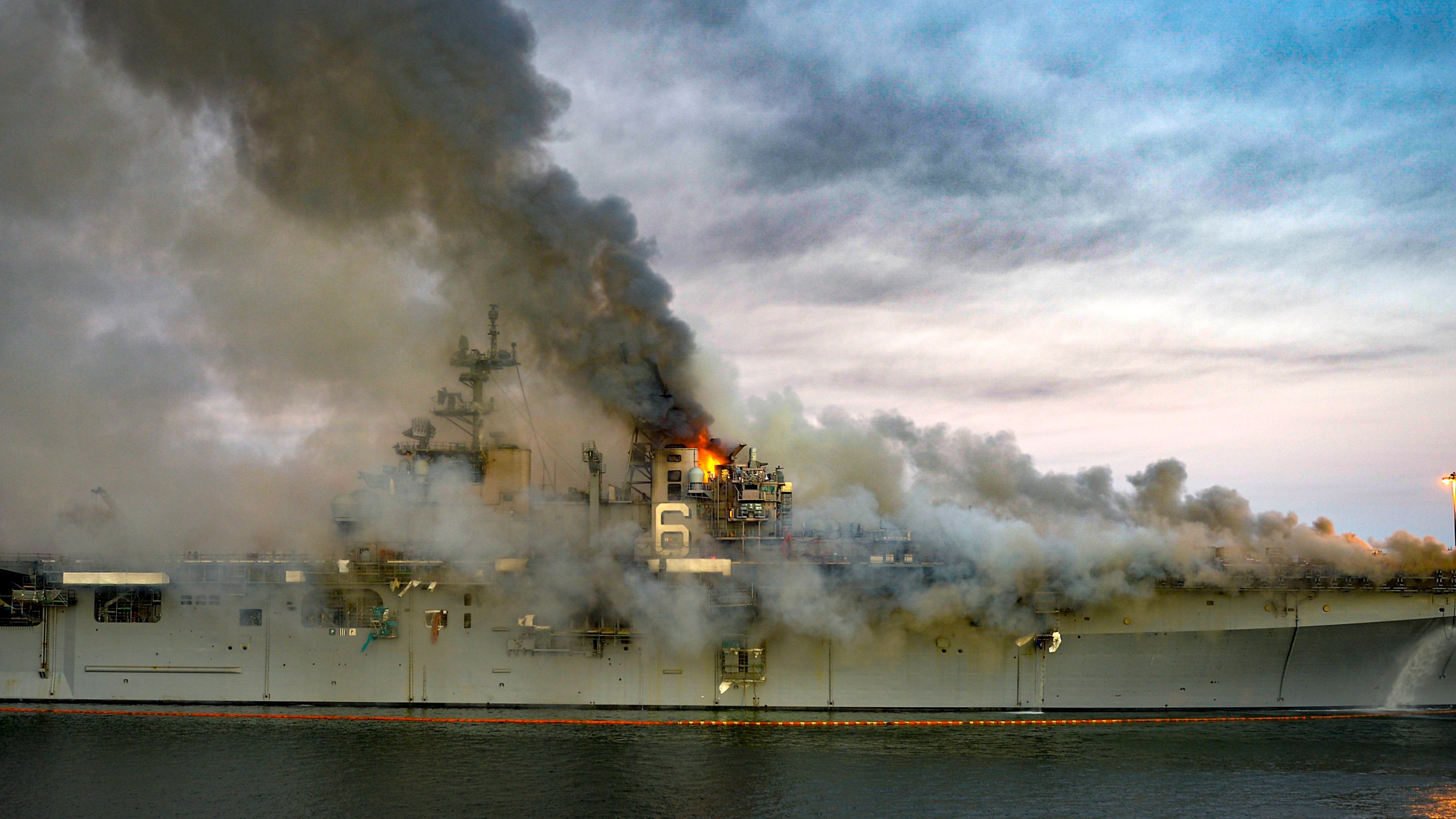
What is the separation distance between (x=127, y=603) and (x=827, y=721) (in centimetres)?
2276

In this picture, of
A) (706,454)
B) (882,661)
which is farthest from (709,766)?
(706,454)

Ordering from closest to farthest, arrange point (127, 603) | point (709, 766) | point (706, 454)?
point (709, 766) < point (127, 603) < point (706, 454)

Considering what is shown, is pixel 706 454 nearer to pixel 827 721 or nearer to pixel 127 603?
pixel 827 721

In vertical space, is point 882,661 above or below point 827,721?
above

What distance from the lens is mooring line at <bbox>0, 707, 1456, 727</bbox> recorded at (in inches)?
1264

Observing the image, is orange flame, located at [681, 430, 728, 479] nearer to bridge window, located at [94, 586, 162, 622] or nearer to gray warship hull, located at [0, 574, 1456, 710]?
gray warship hull, located at [0, 574, 1456, 710]

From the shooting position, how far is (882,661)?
1294 inches

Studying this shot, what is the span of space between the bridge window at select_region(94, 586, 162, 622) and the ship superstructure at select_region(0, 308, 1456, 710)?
56 millimetres

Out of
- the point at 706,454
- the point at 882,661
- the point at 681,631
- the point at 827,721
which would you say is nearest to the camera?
the point at 827,721

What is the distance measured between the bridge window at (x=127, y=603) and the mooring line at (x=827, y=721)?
3018 mm

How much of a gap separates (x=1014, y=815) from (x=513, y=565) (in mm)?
16378

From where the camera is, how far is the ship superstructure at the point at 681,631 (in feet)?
106

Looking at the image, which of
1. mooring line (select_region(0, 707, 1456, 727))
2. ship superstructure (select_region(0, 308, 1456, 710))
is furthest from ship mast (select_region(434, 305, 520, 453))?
mooring line (select_region(0, 707, 1456, 727))

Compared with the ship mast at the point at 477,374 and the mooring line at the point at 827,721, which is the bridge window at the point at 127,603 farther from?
the ship mast at the point at 477,374
